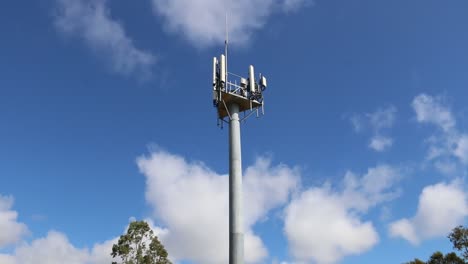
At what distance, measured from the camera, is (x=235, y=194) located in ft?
96.8

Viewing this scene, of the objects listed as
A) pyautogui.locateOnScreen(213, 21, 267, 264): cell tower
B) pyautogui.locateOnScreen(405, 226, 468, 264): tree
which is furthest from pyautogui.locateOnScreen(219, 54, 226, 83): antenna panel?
pyautogui.locateOnScreen(405, 226, 468, 264): tree

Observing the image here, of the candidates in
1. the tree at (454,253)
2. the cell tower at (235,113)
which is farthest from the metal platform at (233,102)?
the tree at (454,253)

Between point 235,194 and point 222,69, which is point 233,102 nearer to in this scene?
point 222,69

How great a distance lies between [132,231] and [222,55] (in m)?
23.8

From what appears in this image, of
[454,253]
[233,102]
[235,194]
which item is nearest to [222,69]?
[233,102]

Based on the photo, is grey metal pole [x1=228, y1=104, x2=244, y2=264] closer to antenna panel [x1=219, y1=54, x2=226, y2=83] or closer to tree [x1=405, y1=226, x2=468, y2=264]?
antenna panel [x1=219, y1=54, x2=226, y2=83]

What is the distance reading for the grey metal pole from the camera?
1100 inches

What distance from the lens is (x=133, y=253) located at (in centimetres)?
4666

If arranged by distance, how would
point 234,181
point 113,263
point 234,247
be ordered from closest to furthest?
point 234,247
point 234,181
point 113,263

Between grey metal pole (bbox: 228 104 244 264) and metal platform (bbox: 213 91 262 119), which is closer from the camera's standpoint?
grey metal pole (bbox: 228 104 244 264)

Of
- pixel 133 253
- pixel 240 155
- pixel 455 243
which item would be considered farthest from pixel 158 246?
pixel 455 243

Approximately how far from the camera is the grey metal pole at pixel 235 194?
91.7ft

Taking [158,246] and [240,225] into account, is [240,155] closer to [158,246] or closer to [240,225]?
[240,225]

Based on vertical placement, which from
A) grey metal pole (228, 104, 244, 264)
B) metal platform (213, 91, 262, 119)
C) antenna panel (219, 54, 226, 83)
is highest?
antenna panel (219, 54, 226, 83)
